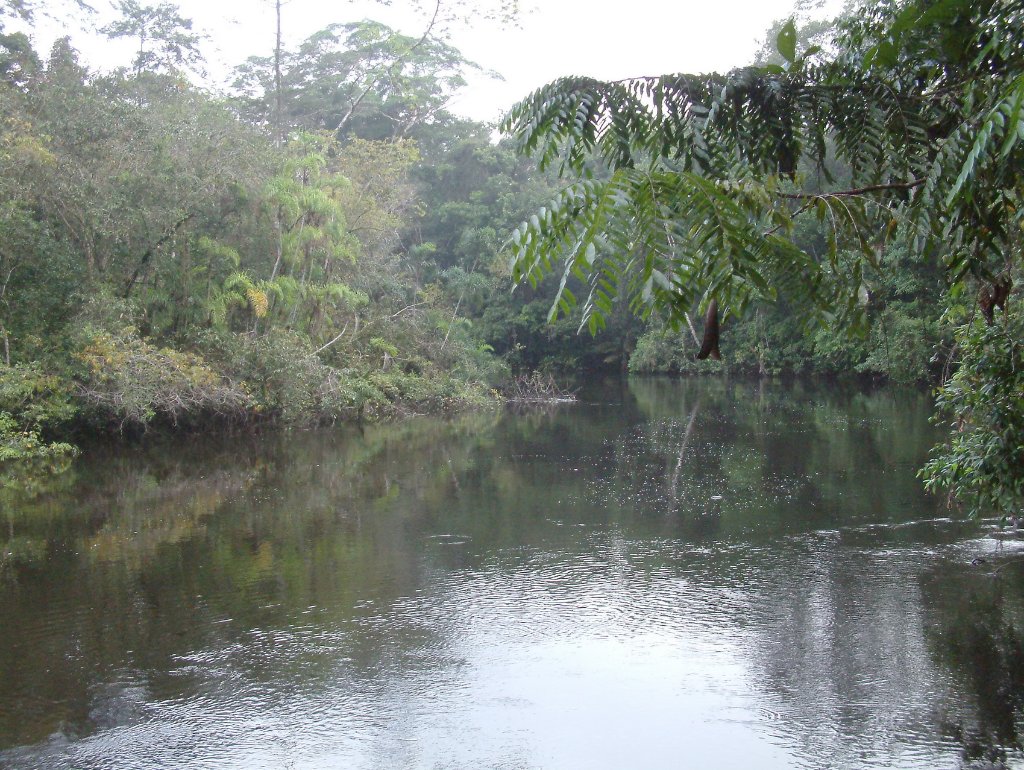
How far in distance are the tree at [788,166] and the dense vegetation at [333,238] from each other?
0.7 inches

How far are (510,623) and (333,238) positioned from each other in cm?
1960

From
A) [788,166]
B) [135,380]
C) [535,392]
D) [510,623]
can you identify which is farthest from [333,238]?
[788,166]

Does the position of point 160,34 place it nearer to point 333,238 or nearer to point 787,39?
point 333,238

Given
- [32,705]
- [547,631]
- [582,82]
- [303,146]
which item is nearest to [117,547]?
[32,705]

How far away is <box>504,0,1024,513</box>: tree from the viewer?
253 cm

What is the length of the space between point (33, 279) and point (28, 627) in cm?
1212

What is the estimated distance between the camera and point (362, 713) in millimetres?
6422

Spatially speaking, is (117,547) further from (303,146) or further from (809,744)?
(303,146)

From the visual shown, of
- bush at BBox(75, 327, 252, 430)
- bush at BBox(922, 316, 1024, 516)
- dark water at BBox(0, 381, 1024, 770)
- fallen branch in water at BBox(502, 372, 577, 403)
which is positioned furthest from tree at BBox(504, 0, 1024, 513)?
fallen branch in water at BBox(502, 372, 577, 403)

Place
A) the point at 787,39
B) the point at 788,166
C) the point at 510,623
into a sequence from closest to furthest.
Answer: the point at 787,39 < the point at 788,166 < the point at 510,623

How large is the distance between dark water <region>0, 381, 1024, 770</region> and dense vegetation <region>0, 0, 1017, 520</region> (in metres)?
2.57

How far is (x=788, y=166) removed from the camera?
4113mm

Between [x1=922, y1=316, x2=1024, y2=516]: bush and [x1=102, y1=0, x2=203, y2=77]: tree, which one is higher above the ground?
[x1=102, y1=0, x2=203, y2=77]: tree

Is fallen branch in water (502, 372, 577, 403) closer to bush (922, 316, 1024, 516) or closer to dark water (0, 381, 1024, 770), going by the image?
dark water (0, 381, 1024, 770)
